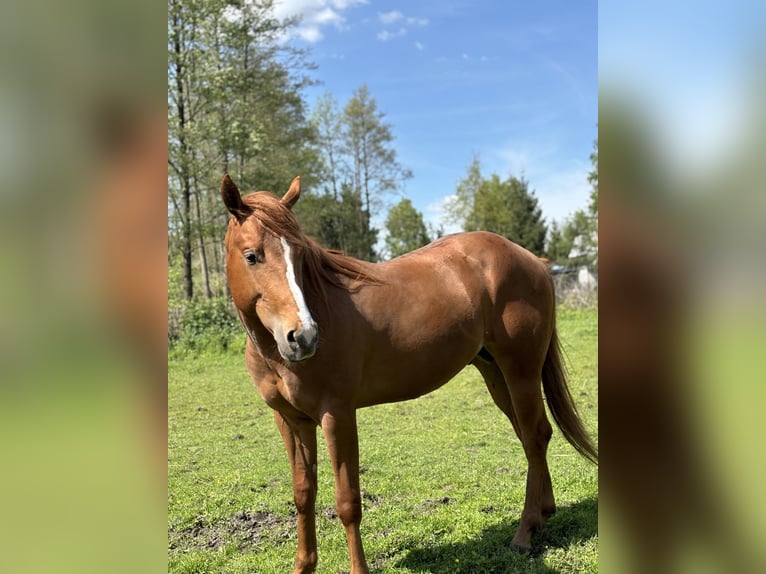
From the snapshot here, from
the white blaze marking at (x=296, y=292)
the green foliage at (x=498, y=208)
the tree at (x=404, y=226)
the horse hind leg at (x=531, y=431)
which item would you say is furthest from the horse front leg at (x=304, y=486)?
the tree at (x=404, y=226)

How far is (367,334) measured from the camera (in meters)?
2.74

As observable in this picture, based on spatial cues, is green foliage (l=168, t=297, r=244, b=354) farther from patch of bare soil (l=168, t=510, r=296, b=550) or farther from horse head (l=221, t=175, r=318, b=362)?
horse head (l=221, t=175, r=318, b=362)

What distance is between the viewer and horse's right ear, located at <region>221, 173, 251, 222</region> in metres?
2.22

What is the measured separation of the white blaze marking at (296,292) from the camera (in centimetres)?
209

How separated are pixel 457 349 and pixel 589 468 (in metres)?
2.45

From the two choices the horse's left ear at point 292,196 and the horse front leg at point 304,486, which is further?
the horse front leg at point 304,486

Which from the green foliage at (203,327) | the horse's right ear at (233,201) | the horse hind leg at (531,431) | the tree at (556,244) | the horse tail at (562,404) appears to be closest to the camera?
the horse's right ear at (233,201)

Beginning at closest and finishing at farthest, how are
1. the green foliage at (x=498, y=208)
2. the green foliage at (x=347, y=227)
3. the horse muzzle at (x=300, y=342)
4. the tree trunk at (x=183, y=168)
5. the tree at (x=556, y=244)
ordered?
the horse muzzle at (x=300, y=342)
the tree trunk at (x=183, y=168)
the green foliage at (x=347, y=227)
the green foliage at (x=498, y=208)
the tree at (x=556, y=244)

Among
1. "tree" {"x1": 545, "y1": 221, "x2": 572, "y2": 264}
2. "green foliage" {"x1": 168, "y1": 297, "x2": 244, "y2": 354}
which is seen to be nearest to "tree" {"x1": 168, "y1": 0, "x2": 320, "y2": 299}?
"green foliage" {"x1": 168, "y1": 297, "x2": 244, "y2": 354}

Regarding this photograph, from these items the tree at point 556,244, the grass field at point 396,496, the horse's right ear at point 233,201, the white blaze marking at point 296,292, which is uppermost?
the tree at point 556,244

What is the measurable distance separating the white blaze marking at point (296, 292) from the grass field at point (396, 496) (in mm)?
1764
